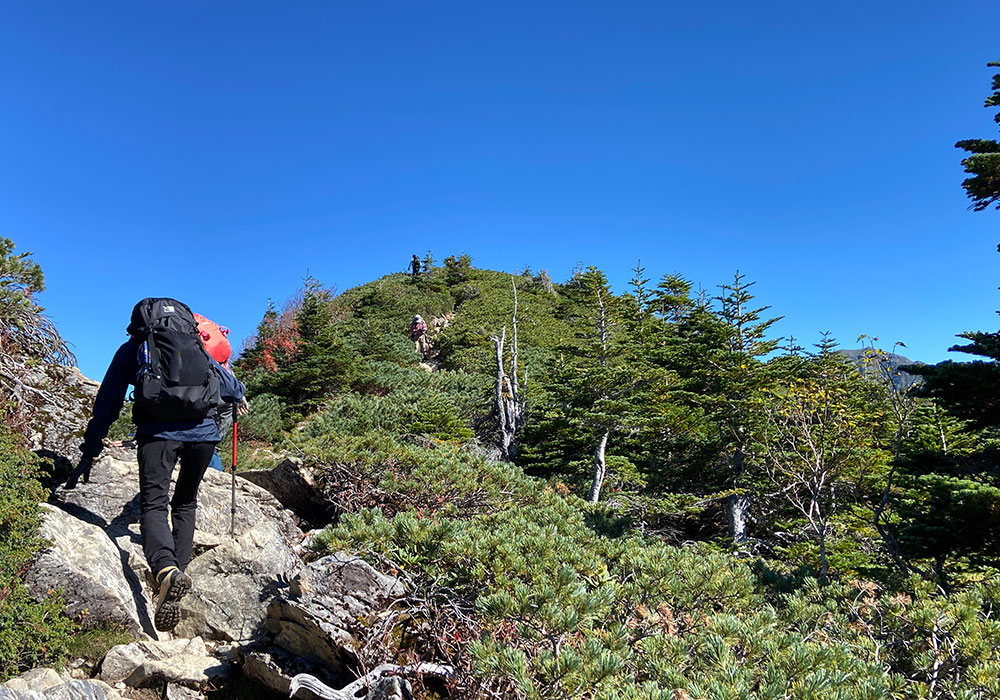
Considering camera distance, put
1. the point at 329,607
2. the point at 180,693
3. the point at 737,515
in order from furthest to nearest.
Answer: the point at 737,515 → the point at 180,693 → the point at 329,607

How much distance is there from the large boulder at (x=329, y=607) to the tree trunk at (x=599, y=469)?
28.8ft

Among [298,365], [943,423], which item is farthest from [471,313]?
[943,423]

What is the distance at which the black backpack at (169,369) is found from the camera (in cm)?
347

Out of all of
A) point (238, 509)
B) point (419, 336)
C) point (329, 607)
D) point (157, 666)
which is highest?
point (419, 336)

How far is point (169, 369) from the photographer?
11.6 ft

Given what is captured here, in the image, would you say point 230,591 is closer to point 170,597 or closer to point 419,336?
point 170,597

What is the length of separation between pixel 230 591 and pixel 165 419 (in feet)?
4.64

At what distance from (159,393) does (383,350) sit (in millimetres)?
17672

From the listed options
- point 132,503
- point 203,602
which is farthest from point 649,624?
point 132,503

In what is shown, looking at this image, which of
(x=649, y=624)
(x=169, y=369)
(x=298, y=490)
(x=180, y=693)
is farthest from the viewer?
A: (x=298, y=490)

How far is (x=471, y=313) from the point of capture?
107 ft

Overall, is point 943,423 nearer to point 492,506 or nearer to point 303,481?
point 492,506

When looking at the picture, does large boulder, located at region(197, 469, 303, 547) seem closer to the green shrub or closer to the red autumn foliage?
the green shrub

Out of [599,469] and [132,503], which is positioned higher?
[599,469]
